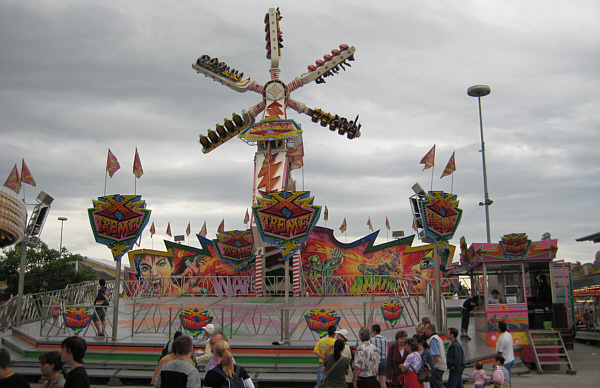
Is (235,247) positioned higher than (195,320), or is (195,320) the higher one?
(235,247)

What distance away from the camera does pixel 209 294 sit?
33594 mm

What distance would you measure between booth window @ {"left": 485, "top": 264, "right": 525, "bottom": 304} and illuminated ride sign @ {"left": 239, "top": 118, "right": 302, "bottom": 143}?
14245 millimetres

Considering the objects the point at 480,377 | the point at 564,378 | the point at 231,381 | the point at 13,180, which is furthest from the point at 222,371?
the point at 13,180

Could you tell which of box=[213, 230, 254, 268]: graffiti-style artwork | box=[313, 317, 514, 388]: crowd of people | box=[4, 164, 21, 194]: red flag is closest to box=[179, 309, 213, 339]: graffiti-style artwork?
box=[313, 317, 514, 388]: crowd of people

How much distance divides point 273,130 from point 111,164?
12307 millimetres

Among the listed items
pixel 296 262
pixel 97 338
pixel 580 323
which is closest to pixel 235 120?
pixel 296 262

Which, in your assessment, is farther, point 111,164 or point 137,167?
point 137,167

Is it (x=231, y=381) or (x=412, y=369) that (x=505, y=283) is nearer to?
(x=412, y=369)

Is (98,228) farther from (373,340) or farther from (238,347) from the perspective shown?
(373,340)

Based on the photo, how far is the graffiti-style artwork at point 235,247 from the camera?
32938 mm

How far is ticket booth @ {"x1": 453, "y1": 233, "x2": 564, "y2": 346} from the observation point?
16.1m

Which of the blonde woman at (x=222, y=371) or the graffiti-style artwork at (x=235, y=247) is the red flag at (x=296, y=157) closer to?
the graffiti-style artwork at (x=235, y=247)

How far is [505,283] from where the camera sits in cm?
1806

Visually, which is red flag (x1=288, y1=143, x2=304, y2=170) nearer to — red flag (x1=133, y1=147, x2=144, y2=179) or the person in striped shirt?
red flag (x1=133, y1=147, x2=144, y2=179)
